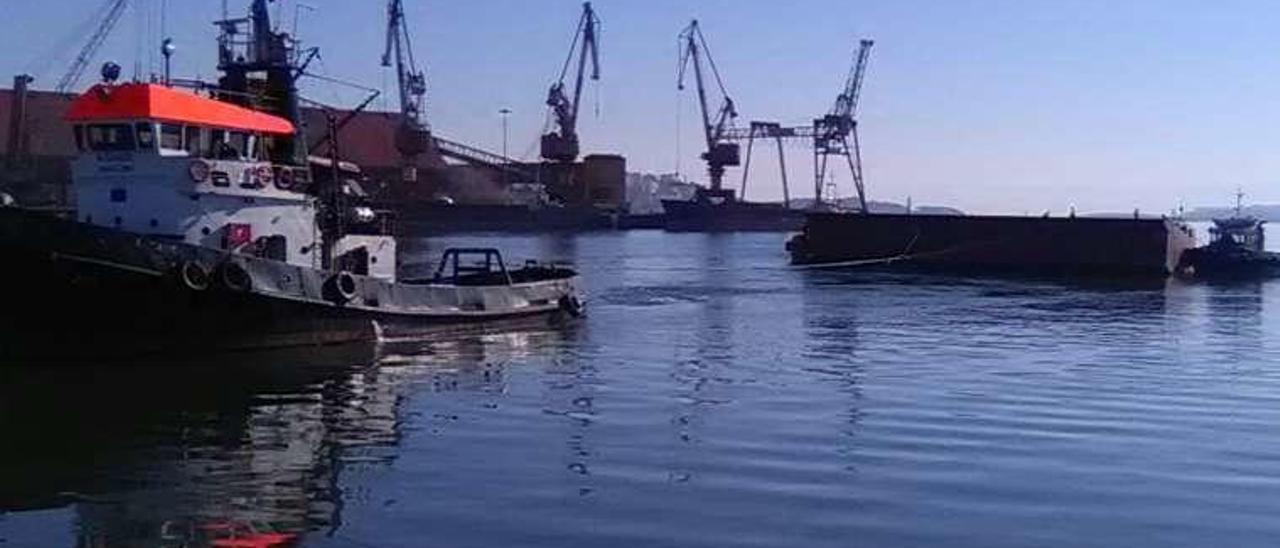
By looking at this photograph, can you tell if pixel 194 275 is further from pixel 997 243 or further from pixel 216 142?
pixel 997 243

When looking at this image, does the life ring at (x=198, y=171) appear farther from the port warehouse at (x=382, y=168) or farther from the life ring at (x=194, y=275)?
the port warehouse at (x=382, y=168)

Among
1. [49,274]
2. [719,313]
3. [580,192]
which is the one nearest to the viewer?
[49,274]

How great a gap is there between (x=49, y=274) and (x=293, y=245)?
526 centimetres

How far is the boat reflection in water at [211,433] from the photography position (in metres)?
12.4

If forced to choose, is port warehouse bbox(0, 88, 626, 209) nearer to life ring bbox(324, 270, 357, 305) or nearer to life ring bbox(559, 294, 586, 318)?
life ring bbox(559, 294, 586, 318)

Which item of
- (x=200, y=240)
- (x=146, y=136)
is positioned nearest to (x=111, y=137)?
(x=146, y=136)

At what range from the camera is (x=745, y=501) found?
13.1m

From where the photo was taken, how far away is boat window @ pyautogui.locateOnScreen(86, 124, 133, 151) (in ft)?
79.0

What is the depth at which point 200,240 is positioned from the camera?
2452 cm

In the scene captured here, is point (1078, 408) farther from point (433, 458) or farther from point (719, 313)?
point (719, 313)

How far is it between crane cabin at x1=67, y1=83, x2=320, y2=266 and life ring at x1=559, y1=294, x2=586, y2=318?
986cm

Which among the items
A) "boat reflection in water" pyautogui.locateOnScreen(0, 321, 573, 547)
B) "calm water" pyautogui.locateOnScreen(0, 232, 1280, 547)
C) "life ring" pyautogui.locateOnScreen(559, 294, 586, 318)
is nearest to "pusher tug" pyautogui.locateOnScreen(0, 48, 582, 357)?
"boat reflection in water" pyautogui.locateOnScreen(0, 321, 573, 547)

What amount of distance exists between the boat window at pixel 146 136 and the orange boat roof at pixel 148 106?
20 cm

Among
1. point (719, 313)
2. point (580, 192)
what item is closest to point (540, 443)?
point (719, 313)
